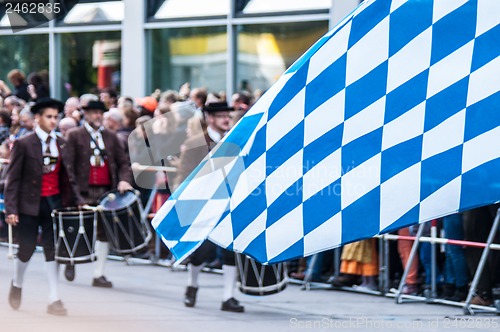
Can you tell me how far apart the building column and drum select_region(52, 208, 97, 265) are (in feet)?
25.7

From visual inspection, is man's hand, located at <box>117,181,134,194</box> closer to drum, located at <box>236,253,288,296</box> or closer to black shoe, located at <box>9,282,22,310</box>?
black shoe, located at <box>9,282,22,310</box>

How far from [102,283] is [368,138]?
736cm

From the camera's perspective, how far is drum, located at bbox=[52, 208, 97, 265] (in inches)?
422

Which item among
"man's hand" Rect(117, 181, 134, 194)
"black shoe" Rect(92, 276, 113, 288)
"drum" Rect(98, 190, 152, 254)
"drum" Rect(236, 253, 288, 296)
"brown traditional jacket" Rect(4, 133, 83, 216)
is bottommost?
"black shoe" Rect(92, 276, 113, 288)

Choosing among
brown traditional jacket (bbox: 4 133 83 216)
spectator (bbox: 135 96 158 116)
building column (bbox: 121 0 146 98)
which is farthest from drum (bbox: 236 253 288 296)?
building column (bbox: 121 0 146 98)

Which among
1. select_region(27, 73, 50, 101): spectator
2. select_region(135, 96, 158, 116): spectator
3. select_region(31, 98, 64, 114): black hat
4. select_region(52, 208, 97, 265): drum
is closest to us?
select_region(31, 98, 64, 114): black hat

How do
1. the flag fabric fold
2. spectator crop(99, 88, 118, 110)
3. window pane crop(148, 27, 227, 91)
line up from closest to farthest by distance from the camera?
the flag fabric fold
spectator crop(99, 88, 118, 110)
window pane crop(148, 27, 227, 91)

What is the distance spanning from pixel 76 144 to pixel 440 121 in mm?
8073

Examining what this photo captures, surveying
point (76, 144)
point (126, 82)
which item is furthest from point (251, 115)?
point (126, 82)

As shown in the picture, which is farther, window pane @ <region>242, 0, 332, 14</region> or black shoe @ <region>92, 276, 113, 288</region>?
window pane @ <region>242, 0, 332, 14</region>

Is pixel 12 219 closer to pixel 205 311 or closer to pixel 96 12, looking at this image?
pixel 205 311

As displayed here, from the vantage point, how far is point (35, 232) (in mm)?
10289

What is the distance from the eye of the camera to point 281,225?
5176 millimetres

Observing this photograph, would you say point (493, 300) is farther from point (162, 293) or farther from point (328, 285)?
point (162, 293)
